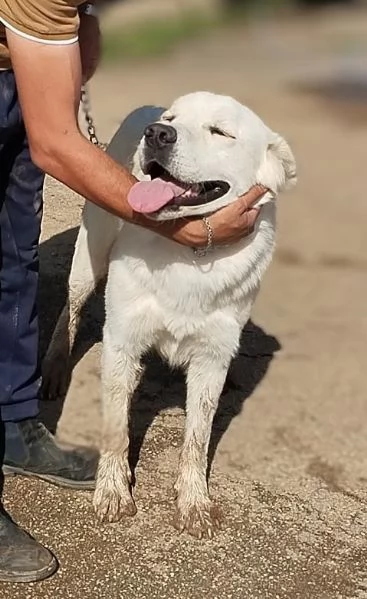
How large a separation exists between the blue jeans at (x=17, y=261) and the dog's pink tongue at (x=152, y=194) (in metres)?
0.45

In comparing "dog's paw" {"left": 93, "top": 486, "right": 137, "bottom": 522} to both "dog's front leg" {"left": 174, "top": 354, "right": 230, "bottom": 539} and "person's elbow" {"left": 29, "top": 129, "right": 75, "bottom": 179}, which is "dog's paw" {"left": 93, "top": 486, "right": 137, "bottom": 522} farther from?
"person's elbow" {"left": 29, "top": 129, "right": 75, "bottom": 179}

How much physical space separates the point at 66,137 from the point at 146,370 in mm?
1781

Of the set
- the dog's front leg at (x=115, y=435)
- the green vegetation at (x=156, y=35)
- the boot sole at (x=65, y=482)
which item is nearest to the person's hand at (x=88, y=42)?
the dog's front leg at (x=115, y=435)

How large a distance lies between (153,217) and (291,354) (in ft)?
8.98

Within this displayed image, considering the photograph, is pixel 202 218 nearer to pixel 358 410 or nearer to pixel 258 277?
pixel 258 277

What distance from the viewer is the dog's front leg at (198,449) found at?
3.50m

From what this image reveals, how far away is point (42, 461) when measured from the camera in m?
3.68

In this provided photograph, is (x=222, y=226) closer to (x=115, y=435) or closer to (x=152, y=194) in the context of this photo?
(x=152, y=194)

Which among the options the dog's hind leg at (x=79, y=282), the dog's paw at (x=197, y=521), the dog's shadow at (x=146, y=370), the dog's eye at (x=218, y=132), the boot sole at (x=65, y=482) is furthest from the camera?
the dog's shadow at (x=146, y=370)

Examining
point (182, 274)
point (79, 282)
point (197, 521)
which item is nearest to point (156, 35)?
point (79, 282)

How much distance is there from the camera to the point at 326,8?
31.0 meters

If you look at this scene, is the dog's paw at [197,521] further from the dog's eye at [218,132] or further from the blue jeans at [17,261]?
the dog's eye at [218,132]

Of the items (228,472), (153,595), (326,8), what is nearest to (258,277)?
(228,472)

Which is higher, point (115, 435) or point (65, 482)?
point (115, 435)
